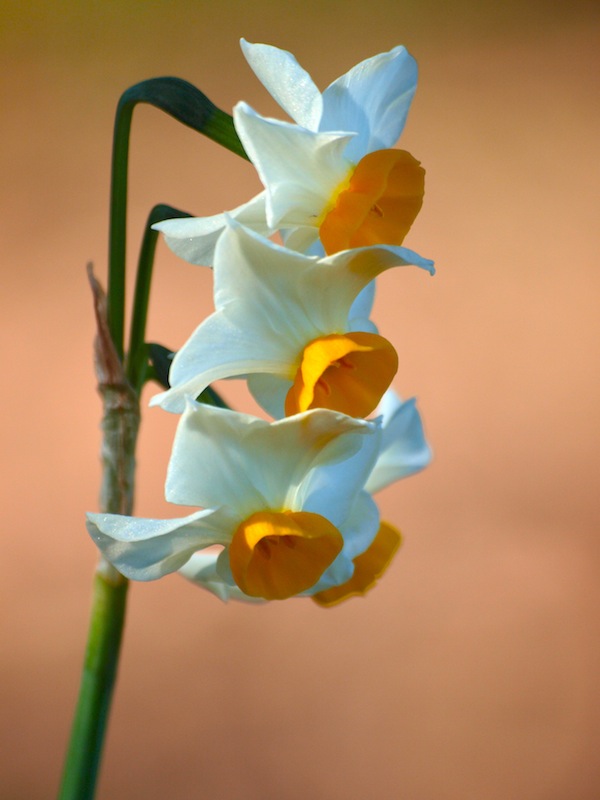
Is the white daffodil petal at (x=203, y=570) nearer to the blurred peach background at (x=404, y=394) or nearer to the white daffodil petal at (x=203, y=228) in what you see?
the white daffodil petal at (x=203, y=228)

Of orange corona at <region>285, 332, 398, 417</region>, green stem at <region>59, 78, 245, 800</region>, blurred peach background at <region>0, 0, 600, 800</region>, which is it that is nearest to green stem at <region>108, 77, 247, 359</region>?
green stem at <region>59, 78, 245, 800</region>

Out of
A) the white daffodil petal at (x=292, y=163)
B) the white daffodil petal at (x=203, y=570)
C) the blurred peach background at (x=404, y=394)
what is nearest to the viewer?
the white daffodil petal at (x=292, y=163)

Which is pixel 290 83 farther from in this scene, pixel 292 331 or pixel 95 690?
pixel 95 690

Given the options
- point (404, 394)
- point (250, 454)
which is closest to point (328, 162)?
point (250, 454)

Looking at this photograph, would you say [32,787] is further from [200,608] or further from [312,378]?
[312,378]

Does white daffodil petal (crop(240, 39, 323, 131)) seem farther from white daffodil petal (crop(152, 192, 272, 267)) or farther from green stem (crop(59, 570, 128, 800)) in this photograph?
green stem (crop(59, 570, 128, 800))

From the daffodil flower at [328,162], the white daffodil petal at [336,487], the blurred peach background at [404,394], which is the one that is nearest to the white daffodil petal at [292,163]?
the daffodil flower at [328,162]
